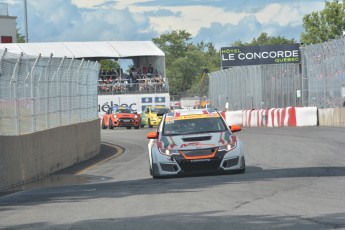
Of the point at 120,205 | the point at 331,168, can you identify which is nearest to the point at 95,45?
the point at 331,168

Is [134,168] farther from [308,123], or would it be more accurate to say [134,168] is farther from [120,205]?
Result: [308,123]

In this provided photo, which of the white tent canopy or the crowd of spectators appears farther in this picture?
the white tent canopy

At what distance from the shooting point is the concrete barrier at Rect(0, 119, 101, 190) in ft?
59.8

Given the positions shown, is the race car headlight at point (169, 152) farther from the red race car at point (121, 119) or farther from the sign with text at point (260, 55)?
the sign with text at point (260, 55)

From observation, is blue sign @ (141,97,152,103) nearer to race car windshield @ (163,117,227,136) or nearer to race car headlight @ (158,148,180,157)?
race car windshield @ (163,117,227,136)

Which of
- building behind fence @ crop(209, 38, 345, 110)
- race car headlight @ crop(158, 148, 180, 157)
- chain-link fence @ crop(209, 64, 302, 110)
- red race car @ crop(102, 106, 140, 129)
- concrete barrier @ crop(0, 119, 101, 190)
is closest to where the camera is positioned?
race car headlight @ crop(158, 148, 180, 157)

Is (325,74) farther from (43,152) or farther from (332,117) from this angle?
(43,152)

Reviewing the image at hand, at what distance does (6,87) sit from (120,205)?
7526mm

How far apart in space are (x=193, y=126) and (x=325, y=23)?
223 ft

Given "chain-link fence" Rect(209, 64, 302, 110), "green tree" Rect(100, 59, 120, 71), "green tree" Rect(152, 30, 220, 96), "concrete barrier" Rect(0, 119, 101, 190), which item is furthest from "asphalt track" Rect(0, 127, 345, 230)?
"green tree" Rect(152, 30, 220, 96)

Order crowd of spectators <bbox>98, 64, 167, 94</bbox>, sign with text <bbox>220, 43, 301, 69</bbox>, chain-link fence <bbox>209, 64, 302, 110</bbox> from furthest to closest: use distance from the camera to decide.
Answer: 1. sign with text <bbox>220, 43, 301, 69</bbox>
2. crowd of spectators <bbox>98, 64, 167, 94</bbox>
3. chain-link fence <bbox>209, 64, 302, 110</bbox>

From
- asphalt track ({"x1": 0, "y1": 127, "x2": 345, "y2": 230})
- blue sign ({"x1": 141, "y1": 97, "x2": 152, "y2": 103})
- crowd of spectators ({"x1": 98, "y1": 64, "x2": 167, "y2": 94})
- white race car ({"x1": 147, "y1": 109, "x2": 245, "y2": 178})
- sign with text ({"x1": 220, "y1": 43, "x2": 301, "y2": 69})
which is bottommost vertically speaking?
asphalt track ({"x1": 0, "y1": 127, "x2": 345, "y2": 230})

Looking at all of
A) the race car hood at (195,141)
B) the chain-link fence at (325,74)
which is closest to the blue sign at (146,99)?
A: the chain-link fence at (325,74)

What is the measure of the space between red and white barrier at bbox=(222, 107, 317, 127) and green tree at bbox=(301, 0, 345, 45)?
33444mm
